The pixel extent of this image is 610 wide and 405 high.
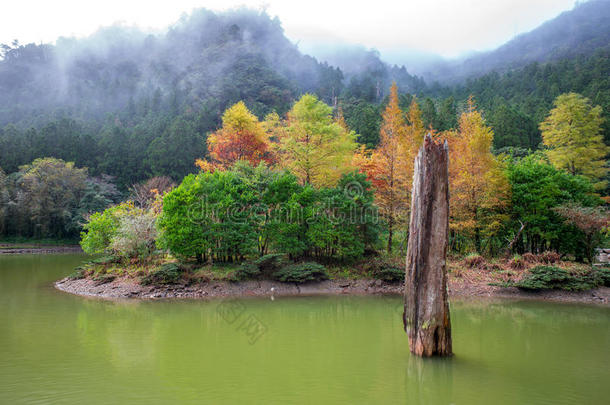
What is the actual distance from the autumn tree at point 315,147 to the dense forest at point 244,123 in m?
0.10

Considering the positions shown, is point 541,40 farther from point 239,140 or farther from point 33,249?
point 33,249

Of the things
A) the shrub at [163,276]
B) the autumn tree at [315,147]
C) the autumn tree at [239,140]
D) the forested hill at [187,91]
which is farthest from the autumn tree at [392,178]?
the forested hill at [187,91]

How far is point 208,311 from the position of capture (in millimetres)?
11492

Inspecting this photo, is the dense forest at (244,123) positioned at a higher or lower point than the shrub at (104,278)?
higher

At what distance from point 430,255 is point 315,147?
482 inches

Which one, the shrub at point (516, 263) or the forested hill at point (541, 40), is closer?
the shrub at point (516, 263)

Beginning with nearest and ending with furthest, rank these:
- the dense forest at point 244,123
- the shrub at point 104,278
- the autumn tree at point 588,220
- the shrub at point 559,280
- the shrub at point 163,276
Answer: the shrub at point 559,280, the shrub at point 163,276, the autumn tree at point 588,220, the shrub at point 104,278, the dense forest at point 244,123

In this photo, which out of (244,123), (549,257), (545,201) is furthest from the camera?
(244,123)

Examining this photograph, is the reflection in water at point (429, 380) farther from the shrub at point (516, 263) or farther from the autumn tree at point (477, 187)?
the autumn tree at point (477, 187)

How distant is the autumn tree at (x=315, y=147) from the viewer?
1820 centimetres

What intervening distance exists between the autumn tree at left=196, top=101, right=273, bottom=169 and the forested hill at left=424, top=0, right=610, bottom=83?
81631mm

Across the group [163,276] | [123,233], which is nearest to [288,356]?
[163,276]

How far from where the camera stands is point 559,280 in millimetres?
13344

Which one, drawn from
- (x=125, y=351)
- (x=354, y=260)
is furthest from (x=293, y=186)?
(x=125, y=351)
